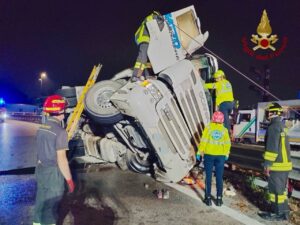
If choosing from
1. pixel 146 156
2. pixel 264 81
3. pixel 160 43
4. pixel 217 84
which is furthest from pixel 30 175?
pixel 264 81

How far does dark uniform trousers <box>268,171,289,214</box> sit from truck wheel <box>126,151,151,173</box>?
2679mm

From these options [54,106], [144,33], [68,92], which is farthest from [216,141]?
[68,92]

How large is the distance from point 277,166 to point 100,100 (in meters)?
3.16

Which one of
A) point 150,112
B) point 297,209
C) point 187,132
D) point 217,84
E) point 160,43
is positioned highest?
point 160,43

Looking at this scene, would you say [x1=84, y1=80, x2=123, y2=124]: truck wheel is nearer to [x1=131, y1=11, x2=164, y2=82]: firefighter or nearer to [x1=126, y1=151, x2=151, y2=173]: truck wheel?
[x1=131, y1=11, x2=164, y2=82]: firefighter

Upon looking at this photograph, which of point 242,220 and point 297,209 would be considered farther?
point 297,209

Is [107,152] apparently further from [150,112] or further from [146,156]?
Result: [150,112]

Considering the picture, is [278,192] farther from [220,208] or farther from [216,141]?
[216,141]

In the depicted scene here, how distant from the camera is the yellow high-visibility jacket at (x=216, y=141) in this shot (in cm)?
477

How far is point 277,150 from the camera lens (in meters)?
4.19

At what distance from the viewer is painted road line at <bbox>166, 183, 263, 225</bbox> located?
3.99 meters

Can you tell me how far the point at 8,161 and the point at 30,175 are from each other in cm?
202

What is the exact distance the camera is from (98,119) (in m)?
5.78

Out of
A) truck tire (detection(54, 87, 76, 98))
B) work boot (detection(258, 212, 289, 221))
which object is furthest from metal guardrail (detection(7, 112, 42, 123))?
work boot (detection(258, 212, 289, 221))
